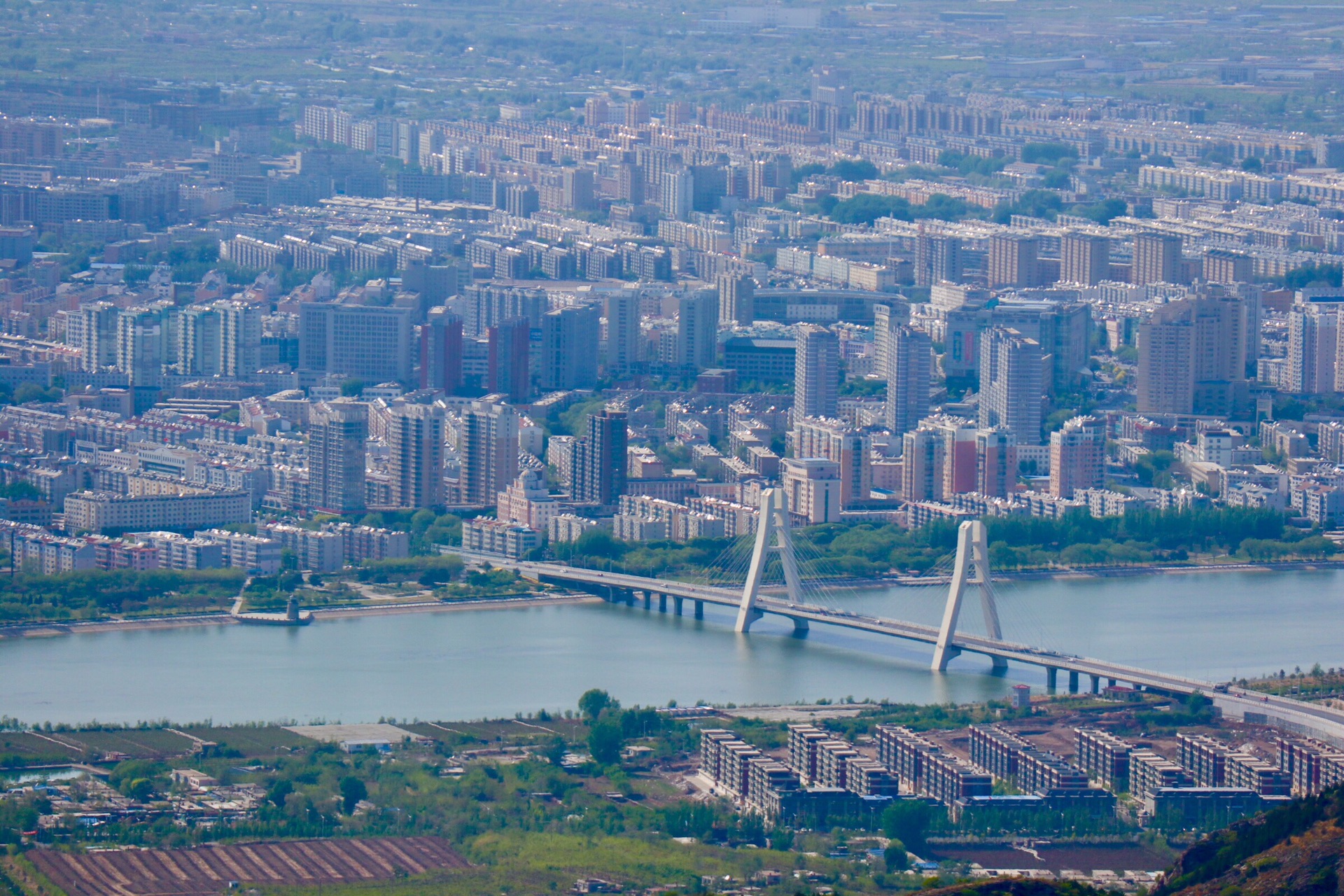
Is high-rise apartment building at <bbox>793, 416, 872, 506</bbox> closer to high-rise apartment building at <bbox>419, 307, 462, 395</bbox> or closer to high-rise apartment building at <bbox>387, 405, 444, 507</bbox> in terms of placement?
high-rise apartment building at <bbox>387, 405, 444, 507</bbox>

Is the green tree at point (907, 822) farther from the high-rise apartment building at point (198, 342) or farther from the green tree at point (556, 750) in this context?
the high-rise apartment building at point (198, 342)

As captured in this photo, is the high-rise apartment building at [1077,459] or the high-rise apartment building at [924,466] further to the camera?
the high-rise apartment building at [1077,459]

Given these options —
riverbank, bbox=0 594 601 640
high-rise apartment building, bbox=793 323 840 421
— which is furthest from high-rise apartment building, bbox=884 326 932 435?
riverbank, bbox=0 594 601 640

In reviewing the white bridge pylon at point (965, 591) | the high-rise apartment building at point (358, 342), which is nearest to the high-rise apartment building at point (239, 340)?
the high-rise apartment building at point (358, 342)

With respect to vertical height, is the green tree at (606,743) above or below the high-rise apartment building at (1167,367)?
below

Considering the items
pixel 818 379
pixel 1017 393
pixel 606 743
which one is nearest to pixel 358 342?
pixel 818 379

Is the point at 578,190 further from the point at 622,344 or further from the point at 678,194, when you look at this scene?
the point at 622,344
